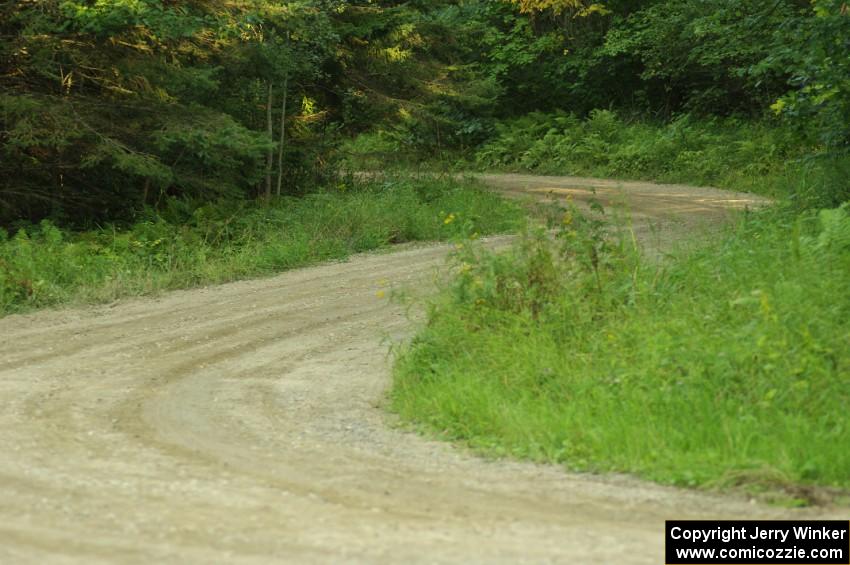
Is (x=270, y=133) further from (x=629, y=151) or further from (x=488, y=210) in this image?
(x=629, y=151)

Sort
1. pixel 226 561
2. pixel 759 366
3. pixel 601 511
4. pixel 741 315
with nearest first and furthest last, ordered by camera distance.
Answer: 1. pixel 226 561
2. pixel 601 511
3. pixel 759 366
4. pixel 741 315

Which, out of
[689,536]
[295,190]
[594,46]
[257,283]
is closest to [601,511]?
[689,536]

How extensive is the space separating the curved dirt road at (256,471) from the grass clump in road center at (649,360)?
0.40m

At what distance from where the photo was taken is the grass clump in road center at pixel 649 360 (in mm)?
6805

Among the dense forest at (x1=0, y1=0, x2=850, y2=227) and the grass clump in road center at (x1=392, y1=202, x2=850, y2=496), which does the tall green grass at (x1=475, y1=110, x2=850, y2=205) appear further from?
the grass clump in road center at (x1=392, y1=202, x2=850, y2=496)

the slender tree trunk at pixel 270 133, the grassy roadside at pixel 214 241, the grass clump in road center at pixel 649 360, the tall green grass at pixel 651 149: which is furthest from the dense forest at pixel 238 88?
the grass clump in road center at pixel 649 360

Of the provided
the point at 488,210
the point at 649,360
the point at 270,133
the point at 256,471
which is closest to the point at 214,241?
the point at 270,133

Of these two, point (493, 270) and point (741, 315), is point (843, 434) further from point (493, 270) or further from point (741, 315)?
point (493, 270)

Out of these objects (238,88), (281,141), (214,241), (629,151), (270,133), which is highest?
(238,88)

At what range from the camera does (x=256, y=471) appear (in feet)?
22.3

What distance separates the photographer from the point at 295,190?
802 inches

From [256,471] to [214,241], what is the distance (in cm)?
991

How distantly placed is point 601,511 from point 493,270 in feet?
12.6

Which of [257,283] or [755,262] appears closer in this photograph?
[755,262]
